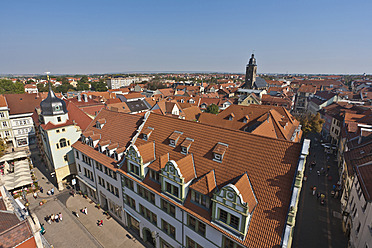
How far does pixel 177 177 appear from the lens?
18.6m

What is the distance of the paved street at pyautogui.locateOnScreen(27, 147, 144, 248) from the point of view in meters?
26.2

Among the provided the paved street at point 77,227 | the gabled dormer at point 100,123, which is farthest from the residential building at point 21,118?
the gabled dormer at point 100,123

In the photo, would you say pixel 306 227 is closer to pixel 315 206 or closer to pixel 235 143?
pixel 315 206

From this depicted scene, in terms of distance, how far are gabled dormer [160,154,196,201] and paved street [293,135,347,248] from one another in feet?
59.7

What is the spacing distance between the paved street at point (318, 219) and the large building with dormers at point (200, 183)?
48.9 feet

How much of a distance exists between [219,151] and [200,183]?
12.7 ft

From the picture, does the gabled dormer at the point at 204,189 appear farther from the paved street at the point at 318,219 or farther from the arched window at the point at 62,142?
the arched window at the point at 62,142

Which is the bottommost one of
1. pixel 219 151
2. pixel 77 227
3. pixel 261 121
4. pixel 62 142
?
pixel 77 227

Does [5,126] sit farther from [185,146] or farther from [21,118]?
[185,146]

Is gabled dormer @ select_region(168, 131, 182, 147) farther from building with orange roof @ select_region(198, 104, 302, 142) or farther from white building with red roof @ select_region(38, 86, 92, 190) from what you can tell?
white building with red roof @ select_region(38, 86, 92, 190)

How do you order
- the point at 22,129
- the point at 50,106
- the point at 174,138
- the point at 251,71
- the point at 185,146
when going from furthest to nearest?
1. the point at 251,71
2. the point at 22,129
3. the point at 50,106
4. the point at 174,138
5. the point at 185,146

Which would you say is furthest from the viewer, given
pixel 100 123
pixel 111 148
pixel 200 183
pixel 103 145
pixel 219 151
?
pixel 100 123

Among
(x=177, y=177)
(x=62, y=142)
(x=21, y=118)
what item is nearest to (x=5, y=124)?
(x=21, y=118)

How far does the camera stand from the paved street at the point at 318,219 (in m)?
25.1
